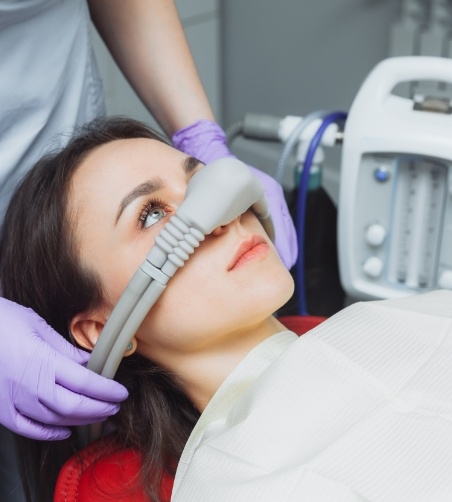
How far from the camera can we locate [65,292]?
49.6 inches

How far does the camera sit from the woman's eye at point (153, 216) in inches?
47.7

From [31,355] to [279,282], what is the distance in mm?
387

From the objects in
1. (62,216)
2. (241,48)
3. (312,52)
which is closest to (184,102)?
(62,216)

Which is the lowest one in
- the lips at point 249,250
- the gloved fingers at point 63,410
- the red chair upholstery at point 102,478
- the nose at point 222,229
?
the red chair upholstery at point 102,478

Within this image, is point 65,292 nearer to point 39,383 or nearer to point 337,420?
point 39,383

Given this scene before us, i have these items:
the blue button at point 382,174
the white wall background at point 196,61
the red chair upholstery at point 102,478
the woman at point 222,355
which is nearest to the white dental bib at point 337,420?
the woman at point 222,355

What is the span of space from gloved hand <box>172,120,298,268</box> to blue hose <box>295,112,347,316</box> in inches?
4.0

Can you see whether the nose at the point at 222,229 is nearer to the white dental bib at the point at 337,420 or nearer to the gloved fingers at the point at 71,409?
the white dental bib at the point at 337,420

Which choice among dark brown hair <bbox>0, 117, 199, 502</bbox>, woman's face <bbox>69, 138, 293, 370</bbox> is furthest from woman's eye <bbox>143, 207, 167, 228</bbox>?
dark brown hair <bbox>0, 117, 199, 502</bbox>

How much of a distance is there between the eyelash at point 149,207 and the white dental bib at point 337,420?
0.27 m

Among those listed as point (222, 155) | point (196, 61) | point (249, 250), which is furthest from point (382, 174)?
point (196, 61)

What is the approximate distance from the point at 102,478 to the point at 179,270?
0.36 metres

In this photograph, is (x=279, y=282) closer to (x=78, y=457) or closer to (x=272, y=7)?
(x=78, y=457)

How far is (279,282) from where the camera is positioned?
3.92 feet
